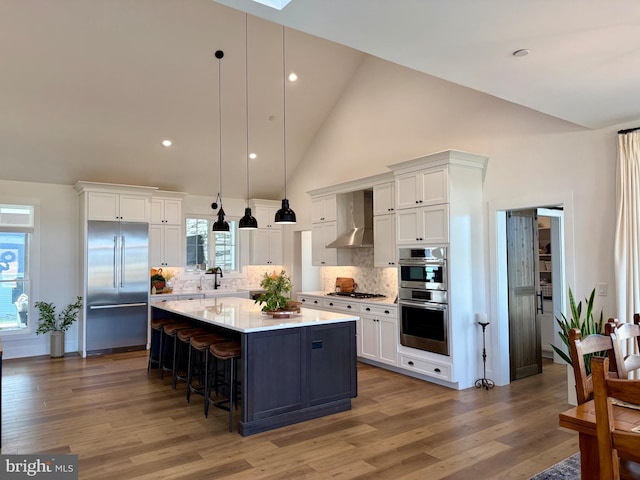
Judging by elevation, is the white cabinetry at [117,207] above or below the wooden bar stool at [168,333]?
above

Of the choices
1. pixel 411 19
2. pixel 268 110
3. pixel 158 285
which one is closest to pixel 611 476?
pixel 411 19

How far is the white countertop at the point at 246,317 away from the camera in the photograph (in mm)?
3994

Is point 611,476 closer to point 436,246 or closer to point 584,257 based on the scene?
point 584,257

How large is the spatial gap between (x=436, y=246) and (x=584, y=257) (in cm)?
155

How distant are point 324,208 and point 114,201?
3.60 meters

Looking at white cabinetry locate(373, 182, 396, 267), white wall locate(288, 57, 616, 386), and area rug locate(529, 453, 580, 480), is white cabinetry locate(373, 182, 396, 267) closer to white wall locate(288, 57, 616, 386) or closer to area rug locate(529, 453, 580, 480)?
white wall locate(288, 57, 616, 386)

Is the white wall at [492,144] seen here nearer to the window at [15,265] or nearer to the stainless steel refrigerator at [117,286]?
the stainless steel refrigerator at [117,286]

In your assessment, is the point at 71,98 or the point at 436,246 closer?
the point at 436,246

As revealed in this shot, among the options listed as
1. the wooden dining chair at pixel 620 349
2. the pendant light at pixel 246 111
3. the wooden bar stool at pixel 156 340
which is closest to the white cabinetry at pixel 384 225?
the pendant light at pixel 246 111

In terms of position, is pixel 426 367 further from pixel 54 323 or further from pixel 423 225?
pixel 54 323

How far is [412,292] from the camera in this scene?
557cm

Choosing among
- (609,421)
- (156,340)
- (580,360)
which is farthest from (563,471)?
(156,340)

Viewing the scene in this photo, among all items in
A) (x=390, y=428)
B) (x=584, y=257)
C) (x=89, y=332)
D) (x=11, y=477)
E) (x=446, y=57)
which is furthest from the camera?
(x=89, y=332)

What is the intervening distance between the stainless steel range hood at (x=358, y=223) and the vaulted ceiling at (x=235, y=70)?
196cm
